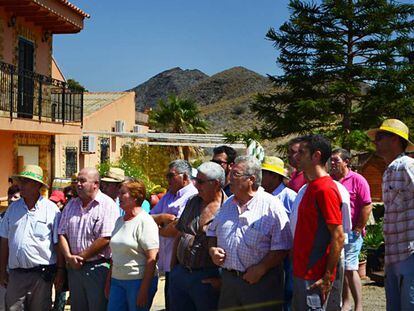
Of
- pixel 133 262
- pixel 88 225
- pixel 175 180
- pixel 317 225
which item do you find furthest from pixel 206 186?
pixel 88 225

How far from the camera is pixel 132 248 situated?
4645 millimetres

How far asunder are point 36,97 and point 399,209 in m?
13.0

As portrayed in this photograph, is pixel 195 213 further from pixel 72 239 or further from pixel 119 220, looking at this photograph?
pixel 72 239

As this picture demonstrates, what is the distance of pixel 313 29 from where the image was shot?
1877 cm

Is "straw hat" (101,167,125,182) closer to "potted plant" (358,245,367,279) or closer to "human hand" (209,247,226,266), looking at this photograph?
"human hand" (209,247,226,266)

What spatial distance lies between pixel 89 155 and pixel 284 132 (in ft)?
27.0

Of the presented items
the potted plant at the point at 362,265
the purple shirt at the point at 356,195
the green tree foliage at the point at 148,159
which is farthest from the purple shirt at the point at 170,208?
the green tree foliage at the point at 148,159

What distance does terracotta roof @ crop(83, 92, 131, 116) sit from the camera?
85.8 feet

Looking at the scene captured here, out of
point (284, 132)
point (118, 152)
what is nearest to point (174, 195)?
point (284, 132)

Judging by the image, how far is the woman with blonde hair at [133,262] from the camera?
15.2 feet

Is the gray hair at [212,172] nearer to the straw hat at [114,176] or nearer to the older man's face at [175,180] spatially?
the older man's face at [175,180]

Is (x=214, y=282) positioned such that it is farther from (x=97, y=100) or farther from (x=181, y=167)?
(x=97, y=100)

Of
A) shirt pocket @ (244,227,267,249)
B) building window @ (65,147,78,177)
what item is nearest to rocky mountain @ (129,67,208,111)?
building window @ (65,147,78,177)

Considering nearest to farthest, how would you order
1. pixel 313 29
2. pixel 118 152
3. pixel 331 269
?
pixel 331 269 < pixel 313 29 < pixel 118 152
